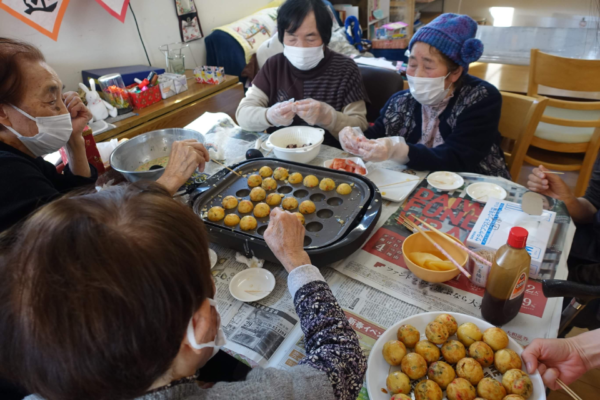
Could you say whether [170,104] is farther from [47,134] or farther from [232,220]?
[232,220]

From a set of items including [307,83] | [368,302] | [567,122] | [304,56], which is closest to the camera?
[368,302]

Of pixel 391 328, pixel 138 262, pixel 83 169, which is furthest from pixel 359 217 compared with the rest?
pixel 83 169

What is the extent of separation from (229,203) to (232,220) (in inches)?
4.2

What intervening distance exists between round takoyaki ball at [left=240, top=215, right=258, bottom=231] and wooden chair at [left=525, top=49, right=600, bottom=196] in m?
2.32

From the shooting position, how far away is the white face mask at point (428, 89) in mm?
1823

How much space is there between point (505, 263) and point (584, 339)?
37cm

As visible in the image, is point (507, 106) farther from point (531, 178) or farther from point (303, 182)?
point (303, 182)

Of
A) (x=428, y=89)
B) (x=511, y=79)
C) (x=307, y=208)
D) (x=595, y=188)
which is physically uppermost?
(x=428, y=89)

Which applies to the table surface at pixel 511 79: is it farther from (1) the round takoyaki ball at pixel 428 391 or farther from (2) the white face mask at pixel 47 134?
(2) the white face mask at pixel 47 134

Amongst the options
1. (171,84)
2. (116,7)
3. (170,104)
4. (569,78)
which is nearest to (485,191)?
(569,78)

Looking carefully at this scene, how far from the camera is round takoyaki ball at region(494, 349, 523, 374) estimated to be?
87cm

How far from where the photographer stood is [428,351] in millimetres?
920

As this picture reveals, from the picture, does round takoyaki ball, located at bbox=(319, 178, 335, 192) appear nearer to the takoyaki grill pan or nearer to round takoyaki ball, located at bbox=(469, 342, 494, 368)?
the takoyaki grill pan

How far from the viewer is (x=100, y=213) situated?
599mm
